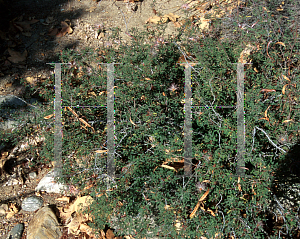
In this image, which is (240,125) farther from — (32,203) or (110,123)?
(32,203)

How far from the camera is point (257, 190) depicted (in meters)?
2.43

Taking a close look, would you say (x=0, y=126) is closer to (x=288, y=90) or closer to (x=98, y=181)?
(x=98, y=181)

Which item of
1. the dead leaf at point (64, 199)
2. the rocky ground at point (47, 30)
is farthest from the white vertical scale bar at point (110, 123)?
the rocky ground at point (47, 30)

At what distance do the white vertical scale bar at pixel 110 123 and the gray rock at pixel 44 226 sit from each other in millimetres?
1183

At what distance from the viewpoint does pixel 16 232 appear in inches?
126

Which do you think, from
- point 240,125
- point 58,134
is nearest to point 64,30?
point 58,134

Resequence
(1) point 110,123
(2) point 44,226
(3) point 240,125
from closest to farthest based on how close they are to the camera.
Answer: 1. (3) point 240,125
2. (1) point 110,123
3. (2) point 44,226

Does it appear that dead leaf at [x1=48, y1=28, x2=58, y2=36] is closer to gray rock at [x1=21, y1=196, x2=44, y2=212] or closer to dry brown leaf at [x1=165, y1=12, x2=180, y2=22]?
dry brown leaf at [x1=165, y1=12, x2=180, y2=22]

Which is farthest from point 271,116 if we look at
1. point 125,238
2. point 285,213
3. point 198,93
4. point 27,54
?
point 27,54

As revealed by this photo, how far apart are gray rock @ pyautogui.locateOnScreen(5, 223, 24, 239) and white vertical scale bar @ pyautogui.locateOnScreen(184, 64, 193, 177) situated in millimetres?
2219

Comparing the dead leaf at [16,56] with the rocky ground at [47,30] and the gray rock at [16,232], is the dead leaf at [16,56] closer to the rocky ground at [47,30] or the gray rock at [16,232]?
the rocky ground at [47,30]

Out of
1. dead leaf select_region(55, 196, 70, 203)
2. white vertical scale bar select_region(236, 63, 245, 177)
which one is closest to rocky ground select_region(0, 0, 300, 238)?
dead leaf select_region(55, 196, 70, 203)

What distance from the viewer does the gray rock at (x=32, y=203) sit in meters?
3.35

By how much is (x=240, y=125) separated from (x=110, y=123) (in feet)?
4.47
